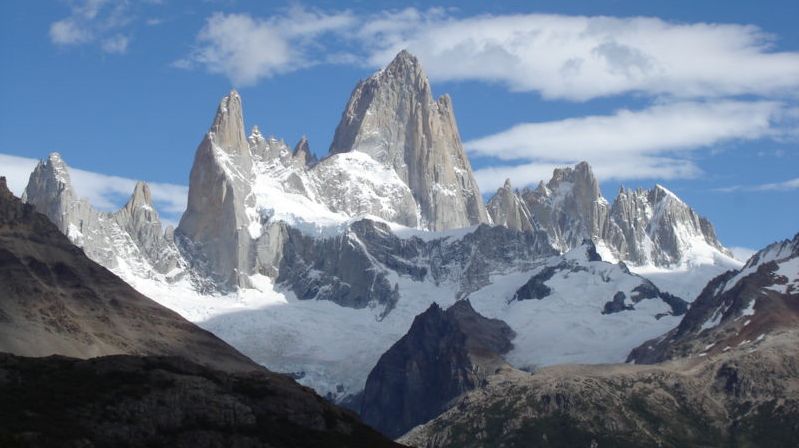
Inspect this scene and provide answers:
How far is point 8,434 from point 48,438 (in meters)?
5.76

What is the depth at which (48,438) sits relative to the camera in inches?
7815

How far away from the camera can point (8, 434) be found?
193750 millimetres
